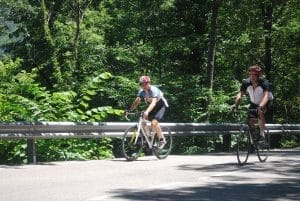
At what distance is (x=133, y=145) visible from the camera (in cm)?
1273

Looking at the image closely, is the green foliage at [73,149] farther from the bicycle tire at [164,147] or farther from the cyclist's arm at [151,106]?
the cyclist's arm at [151,106]

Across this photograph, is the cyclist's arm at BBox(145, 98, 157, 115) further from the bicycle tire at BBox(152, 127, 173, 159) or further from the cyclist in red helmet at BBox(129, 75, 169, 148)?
the bicycle tire at BBox(152, 127, 173, 159)

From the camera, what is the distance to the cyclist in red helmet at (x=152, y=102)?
41.4 feet

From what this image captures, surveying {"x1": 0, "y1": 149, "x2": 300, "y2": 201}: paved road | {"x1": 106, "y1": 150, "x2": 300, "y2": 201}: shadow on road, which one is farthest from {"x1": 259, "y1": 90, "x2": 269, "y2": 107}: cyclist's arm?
{"x1": 106, "y1": 150, "x2": 300, "y2": 201}: shadow on road

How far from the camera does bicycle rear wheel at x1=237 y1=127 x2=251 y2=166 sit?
11.3 m

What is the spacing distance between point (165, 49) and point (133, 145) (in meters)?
15.2

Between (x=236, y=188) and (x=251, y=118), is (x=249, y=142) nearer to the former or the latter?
(x=251, y=118)

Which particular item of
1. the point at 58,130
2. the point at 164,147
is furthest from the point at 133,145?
the point at 58,130

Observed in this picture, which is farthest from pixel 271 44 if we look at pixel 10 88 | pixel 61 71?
pixel 10 88

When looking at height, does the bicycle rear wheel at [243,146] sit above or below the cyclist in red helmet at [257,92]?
below

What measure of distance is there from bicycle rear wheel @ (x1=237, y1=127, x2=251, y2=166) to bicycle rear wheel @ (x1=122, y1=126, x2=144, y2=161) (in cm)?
232

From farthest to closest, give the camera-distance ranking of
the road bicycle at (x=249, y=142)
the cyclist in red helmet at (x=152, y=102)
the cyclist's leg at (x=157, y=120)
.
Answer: the cyclist's leg at (x=157, y=120) < the cyclist in red helmet at (x=152, y=102) < the road bicycle at (x=249, y=142)

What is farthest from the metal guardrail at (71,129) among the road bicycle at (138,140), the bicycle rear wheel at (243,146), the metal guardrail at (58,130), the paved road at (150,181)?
the bicycle rear wheel at (243,146)

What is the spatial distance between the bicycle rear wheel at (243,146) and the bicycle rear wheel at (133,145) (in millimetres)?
2319
